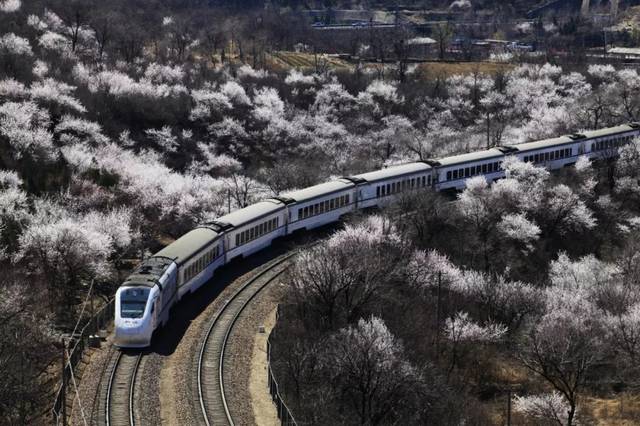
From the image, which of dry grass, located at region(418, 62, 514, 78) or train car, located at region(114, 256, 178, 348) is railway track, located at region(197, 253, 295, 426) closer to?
train car, located at region(114, 256, 178, 348)

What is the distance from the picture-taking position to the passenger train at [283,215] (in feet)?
92.2

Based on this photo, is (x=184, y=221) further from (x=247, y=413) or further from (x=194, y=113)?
(x=194, y=113)

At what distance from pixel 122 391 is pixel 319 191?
2052 centimetres

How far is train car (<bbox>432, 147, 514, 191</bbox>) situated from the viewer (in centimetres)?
5178

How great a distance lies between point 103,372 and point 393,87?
66.8m

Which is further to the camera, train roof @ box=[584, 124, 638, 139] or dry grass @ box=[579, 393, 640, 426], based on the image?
train roof @ box=[584, 124, 638, 139]

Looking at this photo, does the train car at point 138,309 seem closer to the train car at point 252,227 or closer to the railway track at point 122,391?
the railway track at point 122,391

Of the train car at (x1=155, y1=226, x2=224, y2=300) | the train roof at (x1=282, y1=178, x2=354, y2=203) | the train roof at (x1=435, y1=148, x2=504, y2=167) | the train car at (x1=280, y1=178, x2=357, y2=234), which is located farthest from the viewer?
the train roof at (x1=435, y1=148, x2=504, y2=167)

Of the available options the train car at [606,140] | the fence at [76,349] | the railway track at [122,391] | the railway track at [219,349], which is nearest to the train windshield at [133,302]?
the railway track at [122,391]

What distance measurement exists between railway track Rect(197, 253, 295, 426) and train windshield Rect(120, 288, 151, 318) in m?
2.55

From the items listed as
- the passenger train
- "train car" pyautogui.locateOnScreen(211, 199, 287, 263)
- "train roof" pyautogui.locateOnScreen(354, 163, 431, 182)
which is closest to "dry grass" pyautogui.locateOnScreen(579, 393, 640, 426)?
the passenger train

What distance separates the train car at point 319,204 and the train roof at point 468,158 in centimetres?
840

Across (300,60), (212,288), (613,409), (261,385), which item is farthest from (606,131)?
(300,60)

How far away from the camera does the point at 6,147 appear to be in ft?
165
